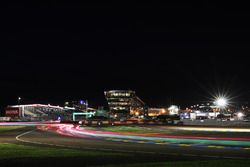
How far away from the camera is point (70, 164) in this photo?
50.1 ft

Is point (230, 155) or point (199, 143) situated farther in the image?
point (199, 143)

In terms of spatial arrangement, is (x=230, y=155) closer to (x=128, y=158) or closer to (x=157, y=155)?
(x=157, y=155)

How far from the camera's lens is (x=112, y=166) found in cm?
1437

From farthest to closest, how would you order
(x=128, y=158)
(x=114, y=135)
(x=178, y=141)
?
(x=114, y=135) → (x=178, y=141) → (x=128, y=158)

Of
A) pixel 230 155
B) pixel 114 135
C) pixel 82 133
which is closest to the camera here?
pixel 230 155

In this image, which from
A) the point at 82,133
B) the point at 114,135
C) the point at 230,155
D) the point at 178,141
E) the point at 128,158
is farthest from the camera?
the point at 82,133

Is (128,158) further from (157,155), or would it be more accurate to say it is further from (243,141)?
(243,141)

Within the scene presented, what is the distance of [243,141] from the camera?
959 inches

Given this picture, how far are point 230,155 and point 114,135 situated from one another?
1630 centimetres

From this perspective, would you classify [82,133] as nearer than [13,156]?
No

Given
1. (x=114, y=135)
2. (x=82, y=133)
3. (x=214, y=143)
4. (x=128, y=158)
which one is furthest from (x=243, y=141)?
(x=82, y=133)

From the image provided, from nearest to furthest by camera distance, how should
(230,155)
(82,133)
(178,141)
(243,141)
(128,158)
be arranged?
(128,158) → (230,155) → (243,141) → (178,141) → (82,133)

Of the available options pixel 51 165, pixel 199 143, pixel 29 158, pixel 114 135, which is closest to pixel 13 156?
pixel 29 158

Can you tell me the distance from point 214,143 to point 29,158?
40.5ft
